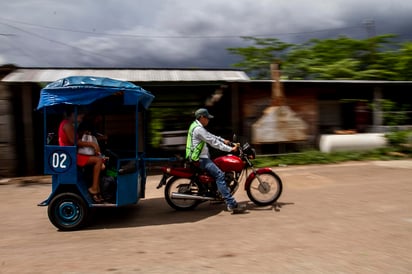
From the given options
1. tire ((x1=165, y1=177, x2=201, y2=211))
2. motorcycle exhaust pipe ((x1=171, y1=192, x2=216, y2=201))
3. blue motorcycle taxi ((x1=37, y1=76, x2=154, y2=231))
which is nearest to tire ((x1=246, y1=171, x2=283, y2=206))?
motorcycle exhaust pipe ((x1=171, y1=192, x2=216, y2=201))

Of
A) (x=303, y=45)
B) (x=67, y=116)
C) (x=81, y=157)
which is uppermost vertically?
(x=303, y=45)

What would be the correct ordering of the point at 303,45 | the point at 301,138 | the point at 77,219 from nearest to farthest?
the point at 77,219, the point at 301,138, the point at 303,45

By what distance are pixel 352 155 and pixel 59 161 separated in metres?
8.98

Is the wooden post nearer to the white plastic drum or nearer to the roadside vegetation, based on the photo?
the roadside vegetation

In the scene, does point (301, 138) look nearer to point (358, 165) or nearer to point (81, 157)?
point (358, 165)

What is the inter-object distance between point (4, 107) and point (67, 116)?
546cm

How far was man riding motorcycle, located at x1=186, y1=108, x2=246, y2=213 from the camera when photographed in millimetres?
6066

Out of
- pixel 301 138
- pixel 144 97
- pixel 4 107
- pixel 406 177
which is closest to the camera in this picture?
pixel 144 97

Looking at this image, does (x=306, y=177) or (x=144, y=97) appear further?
(x=306, y=177)

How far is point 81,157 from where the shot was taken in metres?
5.65

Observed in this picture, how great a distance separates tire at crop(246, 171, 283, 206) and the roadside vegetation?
4.46m

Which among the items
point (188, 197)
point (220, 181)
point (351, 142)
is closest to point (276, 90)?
point (351, 142)

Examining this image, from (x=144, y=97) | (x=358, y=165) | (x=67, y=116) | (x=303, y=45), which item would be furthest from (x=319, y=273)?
(x=303, y=45)

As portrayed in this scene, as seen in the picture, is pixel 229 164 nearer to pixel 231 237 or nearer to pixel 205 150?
pixel 205 150
